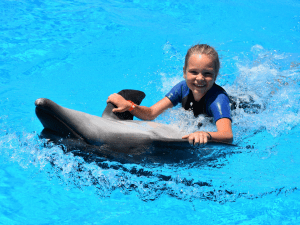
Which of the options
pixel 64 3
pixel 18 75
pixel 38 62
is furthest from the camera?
pixel 64 3

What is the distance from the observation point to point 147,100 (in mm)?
4848

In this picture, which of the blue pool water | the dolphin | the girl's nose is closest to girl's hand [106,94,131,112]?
the dolphin

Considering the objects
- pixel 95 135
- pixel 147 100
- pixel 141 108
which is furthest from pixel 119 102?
pixel 147 100

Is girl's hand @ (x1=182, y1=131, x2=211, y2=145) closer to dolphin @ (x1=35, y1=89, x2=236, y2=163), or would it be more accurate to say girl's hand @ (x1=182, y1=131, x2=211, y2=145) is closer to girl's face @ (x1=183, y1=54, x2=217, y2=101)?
dolphin @ (x1=35, y1=89, x2=236, y2=163)

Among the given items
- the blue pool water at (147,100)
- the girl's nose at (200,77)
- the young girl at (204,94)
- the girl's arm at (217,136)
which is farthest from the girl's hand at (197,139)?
the girl's nose at (200,77)

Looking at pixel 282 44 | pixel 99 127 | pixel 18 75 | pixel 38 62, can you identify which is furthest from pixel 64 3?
pixel 99 127

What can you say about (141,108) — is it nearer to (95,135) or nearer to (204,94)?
(204,94)

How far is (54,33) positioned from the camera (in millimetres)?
6406

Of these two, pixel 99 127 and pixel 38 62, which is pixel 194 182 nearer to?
pixel 99 127

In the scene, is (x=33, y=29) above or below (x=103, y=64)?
above

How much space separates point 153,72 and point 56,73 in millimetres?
1652

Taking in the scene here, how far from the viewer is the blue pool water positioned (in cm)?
274

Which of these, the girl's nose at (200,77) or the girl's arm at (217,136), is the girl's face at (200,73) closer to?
the girl's nose at (200,77)

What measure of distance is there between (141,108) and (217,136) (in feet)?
3.12
